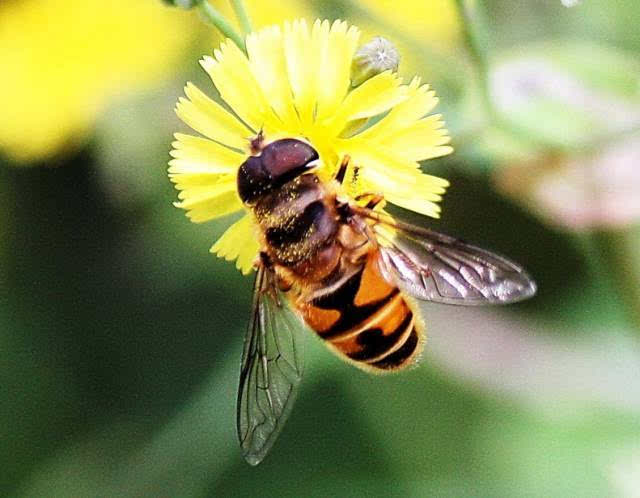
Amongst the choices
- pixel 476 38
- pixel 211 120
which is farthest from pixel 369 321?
pixel 476 38

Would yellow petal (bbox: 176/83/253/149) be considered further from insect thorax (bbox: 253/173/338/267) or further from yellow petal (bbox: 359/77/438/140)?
yellow petal (bbox: 359/77/438/140)

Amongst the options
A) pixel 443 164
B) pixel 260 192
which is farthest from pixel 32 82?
pixel 260 192

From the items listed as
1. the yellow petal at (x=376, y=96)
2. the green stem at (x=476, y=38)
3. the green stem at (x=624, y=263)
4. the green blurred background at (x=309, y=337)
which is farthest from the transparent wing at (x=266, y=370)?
the green stem at (x=624, y=263)

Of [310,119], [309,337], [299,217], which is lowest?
[309,337]

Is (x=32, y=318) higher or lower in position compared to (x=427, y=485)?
higher

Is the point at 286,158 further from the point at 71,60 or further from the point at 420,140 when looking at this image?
the point at 71,60

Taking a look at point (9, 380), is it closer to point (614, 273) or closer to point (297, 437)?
point (297, 437)
